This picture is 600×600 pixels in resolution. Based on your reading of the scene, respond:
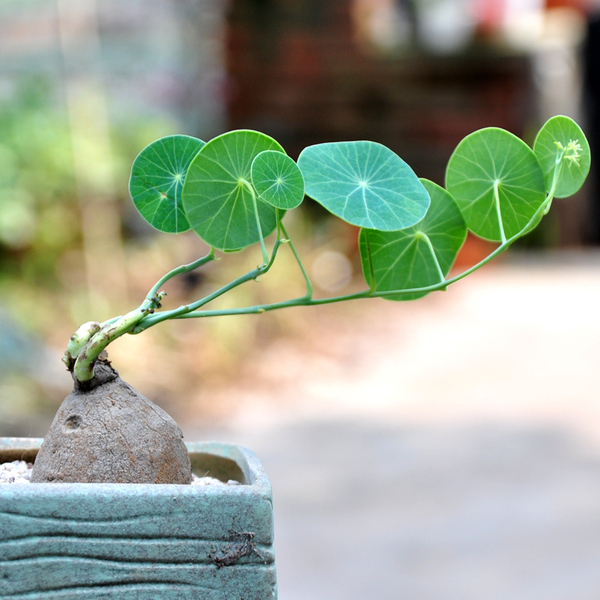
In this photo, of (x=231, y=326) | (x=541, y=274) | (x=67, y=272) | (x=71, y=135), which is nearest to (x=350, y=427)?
(x=231, y=326)

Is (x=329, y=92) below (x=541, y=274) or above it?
above

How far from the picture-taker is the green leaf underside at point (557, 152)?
570 mm

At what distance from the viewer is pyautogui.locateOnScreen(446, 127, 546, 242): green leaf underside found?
0.60 meters

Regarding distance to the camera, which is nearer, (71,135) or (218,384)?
(218,384)

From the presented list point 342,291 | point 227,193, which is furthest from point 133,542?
point 342,291

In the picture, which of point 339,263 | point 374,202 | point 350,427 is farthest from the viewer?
point 339,263

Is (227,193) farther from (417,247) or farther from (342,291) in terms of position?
(342,291)

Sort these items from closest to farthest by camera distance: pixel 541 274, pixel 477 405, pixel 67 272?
pixel 477 405
pixel 67 272
pixel 541 274

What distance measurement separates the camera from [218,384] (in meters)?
3.21

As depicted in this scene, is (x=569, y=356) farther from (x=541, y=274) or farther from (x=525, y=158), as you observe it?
(x=525, y=158)

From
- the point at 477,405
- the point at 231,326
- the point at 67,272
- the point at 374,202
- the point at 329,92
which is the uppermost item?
the point at 329,92

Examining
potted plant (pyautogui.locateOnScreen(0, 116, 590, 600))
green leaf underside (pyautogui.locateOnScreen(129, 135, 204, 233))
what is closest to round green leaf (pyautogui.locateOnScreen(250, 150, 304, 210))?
potted plant (pyautogui.locateOnScreen(0, 116, 590, 600))

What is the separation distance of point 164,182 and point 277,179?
126 millimetres

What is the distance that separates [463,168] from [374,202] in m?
0.11
